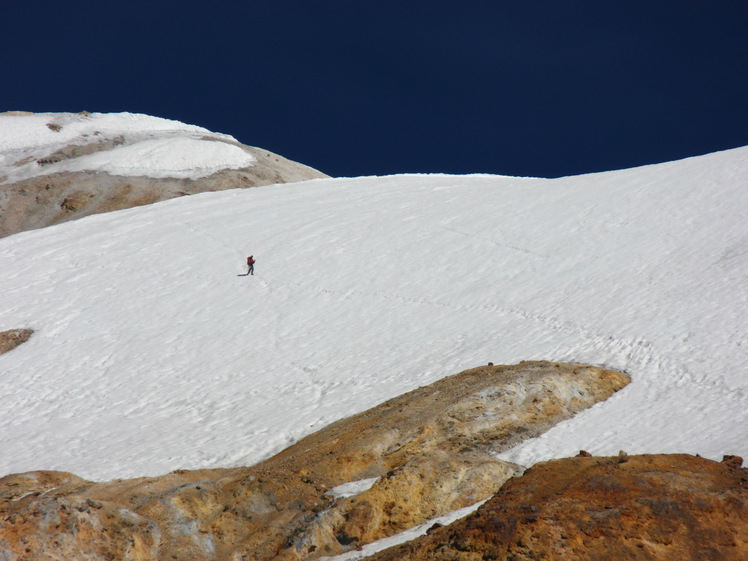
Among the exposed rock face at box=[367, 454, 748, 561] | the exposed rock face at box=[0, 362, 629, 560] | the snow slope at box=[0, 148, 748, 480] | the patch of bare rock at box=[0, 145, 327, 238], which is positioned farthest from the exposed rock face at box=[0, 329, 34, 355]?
the patch of bare rock at box=[0, 145, 327, 238]

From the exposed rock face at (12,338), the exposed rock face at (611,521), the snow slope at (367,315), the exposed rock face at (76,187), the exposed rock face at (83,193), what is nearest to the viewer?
the exposed rock face at (611,521)

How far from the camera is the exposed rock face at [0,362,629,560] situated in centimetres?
943

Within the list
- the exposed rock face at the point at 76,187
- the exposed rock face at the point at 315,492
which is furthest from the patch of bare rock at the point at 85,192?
the exposed rock face at the point at 315,492

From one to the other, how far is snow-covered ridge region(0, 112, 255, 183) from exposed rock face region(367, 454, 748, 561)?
196 ft

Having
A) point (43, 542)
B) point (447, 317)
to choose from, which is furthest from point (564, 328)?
point (43, 542)

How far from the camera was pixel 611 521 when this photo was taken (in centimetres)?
748

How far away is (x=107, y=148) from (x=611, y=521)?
7365cm

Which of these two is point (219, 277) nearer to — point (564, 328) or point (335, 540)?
point (564, 328)

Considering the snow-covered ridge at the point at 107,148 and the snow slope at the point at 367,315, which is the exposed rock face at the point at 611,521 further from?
the snow-covered ridge at the point at 107,148

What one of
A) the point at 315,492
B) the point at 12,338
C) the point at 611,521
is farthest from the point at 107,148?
the point at 611,521

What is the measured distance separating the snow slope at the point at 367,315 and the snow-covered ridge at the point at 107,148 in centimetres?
2094

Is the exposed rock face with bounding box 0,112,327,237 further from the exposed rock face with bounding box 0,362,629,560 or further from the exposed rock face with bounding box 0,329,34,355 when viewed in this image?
the exposed rock face with bounding box 0,362,629,560

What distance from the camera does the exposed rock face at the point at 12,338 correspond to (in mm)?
28219

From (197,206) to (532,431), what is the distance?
39759 mm
